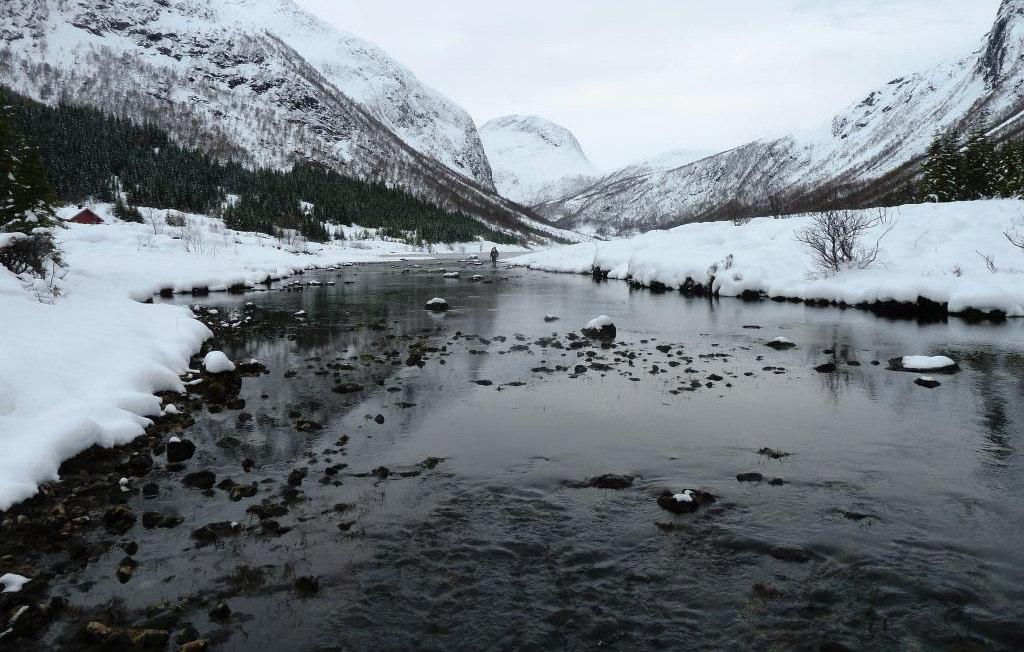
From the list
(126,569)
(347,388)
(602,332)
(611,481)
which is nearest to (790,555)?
(611,481)

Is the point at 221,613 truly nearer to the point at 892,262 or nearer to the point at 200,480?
the point at 200,480

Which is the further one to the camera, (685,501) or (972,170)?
(972,170)

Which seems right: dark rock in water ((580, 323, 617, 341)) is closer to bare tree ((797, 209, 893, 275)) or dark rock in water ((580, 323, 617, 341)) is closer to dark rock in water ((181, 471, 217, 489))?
dark rock in water ((181, 471, 217, 489))

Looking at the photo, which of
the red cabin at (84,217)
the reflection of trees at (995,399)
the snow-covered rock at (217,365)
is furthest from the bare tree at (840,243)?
the red cabin at (84,217)

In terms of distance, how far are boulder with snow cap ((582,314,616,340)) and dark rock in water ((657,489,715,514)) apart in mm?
13589

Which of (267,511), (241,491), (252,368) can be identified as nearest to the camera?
(267,511)

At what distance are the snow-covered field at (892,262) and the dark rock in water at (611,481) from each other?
77.1 feet

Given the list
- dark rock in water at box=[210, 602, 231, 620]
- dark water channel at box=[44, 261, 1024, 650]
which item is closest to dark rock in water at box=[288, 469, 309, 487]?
dark water channel at box=[44, 261, 1024, 650]

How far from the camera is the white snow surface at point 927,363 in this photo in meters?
16.3

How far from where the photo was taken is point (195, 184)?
12688 cm

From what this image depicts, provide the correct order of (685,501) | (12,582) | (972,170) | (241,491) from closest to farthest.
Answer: (12,582) → (685,501) → (241,491) → (972,170)

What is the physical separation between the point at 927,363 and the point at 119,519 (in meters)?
19.5

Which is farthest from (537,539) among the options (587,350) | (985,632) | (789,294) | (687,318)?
(789,294)

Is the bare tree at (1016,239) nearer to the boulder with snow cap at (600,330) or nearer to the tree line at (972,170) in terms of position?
the boulder with snow cap at (600,330)
